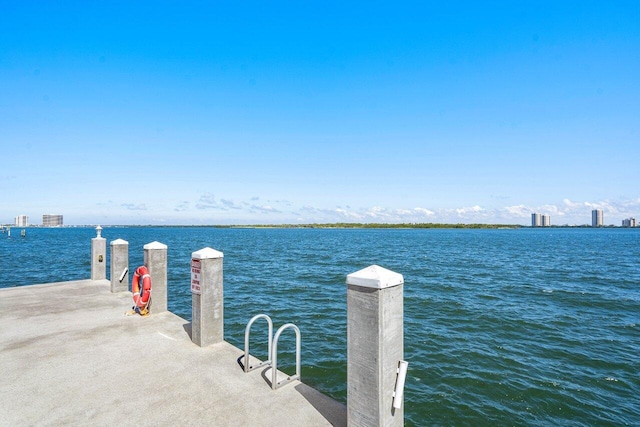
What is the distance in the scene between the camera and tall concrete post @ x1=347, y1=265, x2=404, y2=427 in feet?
10.8

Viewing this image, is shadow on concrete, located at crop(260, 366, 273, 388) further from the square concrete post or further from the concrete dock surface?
the square concrete post

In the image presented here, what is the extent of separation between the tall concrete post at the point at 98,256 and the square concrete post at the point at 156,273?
4.91 meters

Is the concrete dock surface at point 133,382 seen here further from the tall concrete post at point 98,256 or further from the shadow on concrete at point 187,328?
the tall concrete post at point 98,256

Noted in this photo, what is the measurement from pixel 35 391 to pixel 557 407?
9.01m

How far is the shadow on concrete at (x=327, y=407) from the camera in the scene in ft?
12.4

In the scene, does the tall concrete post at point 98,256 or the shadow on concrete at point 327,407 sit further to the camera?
the tall concrete post at point 98,256

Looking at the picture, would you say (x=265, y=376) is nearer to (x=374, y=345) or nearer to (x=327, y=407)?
(x=327, y=407)

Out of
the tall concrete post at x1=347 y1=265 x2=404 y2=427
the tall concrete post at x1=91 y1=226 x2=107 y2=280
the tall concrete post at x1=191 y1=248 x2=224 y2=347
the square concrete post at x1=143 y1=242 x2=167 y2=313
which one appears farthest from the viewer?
the tall concrete post at x1=91 y1=226 x2=107 y2=280

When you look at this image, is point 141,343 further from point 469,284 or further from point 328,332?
point 469,284

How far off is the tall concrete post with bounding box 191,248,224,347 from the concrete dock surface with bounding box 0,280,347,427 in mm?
240

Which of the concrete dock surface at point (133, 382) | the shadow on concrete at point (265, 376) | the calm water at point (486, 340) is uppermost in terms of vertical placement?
the concrete dock surface at point (133, 382)

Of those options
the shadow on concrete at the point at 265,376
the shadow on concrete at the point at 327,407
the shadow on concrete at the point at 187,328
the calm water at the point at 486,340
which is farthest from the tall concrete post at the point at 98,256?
the shadow on concrete at the point at 327,407

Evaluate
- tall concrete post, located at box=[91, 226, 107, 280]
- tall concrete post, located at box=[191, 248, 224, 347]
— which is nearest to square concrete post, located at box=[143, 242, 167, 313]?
tall concrete post, located at box=[191, 248, 224, 347]

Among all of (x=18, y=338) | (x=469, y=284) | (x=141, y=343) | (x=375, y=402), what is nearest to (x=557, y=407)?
(x=375, y=402)
